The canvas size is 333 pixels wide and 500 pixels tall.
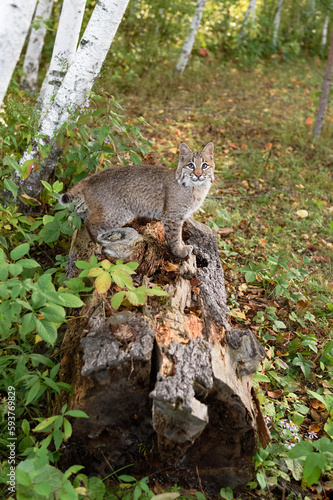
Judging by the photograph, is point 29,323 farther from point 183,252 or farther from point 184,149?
point 184,149

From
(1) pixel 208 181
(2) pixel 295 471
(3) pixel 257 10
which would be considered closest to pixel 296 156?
(1) pixel 208 181

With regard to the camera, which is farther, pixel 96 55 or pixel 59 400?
pixel 96 55

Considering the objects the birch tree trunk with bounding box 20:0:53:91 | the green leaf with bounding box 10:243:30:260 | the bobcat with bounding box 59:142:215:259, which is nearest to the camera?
the green leaf with bounding box 10:243:30:260

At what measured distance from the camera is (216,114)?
10.7 metres

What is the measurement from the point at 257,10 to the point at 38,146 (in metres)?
19.6

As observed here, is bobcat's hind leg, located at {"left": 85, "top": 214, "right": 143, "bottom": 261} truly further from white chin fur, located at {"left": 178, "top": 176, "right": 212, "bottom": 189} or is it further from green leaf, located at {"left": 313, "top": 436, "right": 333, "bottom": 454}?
green leaf, located at {"left": 313, "top": 436, "right": 333, "bottom": 454}

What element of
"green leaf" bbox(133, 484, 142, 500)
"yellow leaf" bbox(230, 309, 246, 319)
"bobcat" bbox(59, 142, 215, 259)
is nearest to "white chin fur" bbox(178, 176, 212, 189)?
"bobcat" bbox(59, 142, 215, 259)

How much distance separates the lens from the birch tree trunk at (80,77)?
477cm

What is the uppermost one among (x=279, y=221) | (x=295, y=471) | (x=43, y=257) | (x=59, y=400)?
(x=279, y=221)

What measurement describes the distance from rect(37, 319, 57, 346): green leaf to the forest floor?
6.31 ft

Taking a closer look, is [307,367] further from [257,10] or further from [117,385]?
[257,10]

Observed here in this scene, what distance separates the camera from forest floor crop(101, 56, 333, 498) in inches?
161

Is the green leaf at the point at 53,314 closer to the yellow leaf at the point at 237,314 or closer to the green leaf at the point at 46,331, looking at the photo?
the green leaf at the point at 46,331

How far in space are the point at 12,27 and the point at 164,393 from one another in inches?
108
